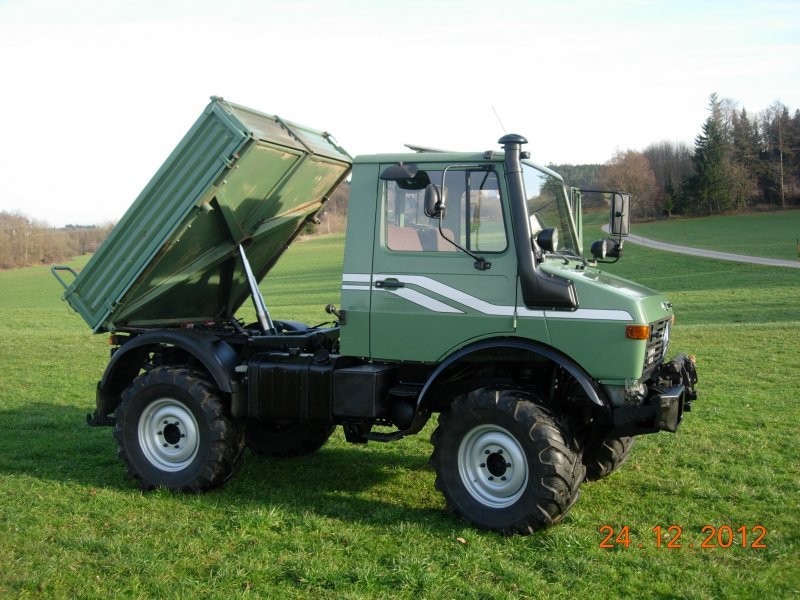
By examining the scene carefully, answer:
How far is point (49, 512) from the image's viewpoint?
6270mm

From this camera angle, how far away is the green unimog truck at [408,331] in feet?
18.8

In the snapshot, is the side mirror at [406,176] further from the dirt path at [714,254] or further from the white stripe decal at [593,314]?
the dirt path at [714,254]

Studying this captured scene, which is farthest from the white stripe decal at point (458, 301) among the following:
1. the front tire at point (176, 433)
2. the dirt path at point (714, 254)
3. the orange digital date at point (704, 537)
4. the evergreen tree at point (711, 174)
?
the evergreen tree at point (711, 174)

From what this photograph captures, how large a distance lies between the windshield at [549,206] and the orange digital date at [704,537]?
237 cm

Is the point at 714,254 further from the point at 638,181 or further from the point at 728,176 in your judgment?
the point at 728,176

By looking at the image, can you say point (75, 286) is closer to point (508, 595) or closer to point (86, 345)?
point (508, 595)

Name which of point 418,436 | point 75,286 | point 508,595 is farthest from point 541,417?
point 75,286

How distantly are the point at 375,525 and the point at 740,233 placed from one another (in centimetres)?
6376

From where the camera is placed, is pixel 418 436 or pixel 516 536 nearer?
pixel 516 536

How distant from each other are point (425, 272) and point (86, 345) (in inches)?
571

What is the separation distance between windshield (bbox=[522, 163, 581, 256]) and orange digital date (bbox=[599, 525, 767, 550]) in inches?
93.2

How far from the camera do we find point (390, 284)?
6234 mm

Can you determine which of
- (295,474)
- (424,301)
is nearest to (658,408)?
(424,301)

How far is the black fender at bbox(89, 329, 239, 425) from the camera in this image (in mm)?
6906
